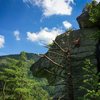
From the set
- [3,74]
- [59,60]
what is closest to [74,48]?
[59,60]

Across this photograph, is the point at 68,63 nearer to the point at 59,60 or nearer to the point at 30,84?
the point at 59,60

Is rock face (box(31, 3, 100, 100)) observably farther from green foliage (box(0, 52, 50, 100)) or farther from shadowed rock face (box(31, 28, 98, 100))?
green foliage (box(0, 52, 50, 100))

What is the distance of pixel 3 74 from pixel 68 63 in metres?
31.7

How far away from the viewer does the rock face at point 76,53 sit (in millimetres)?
24516

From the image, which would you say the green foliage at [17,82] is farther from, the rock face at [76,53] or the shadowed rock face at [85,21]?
the shadowed rock face at [85,21]

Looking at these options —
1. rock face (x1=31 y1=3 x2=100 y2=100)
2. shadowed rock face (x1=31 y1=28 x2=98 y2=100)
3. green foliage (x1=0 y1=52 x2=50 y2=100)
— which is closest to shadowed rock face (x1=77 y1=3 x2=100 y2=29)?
rock face (x1=31 y1=3 x2=100 y2=100)

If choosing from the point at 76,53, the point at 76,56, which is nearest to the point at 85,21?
the point at 76,53

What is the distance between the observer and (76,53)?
85.6ft

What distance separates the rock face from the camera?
24.5 meters

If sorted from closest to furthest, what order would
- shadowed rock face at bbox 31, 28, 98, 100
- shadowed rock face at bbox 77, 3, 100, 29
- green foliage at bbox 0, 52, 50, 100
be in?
shadowed rock face at bbox 31, 28, 98, 100 < shadowed rock face at bbox 77, 3, 100, 29 < green foliage at bbox 0, 52, 50, 100

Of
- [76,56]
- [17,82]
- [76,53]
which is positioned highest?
[76,53]

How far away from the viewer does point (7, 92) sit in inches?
2057

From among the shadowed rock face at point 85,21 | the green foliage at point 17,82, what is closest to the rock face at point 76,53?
the shadowed rock face at point 85,21

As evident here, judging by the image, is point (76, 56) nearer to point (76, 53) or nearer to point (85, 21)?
point (76, 53)
